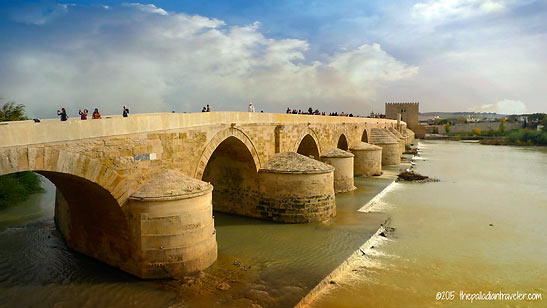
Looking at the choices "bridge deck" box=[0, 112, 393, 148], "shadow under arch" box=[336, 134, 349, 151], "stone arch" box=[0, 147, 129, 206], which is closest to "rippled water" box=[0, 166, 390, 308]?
"stone arch" box=[0, 147, 129, 206]

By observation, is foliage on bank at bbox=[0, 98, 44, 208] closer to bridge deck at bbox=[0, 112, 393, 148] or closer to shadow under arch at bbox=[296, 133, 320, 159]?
bridge deck at bbox=[0, 112, 393, 148]

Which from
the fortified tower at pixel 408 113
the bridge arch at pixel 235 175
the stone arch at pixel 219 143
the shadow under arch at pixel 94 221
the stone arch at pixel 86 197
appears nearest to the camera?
the stone arch at pixel 86 197

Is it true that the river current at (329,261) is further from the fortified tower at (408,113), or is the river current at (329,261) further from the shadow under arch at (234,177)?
the fortified tower at (408,113)

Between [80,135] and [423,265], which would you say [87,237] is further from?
[423,265]

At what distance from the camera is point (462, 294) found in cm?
699

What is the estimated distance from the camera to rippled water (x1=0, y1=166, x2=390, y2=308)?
6613mm

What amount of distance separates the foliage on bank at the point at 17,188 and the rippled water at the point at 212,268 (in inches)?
62.9

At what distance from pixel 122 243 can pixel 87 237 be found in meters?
1.57

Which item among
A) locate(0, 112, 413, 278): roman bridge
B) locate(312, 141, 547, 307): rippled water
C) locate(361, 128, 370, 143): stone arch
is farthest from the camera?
locate(361, 128, 370, 143): stone arch

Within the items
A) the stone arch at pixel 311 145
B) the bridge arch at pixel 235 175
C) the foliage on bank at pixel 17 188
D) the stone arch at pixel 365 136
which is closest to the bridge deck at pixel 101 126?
the bridge arch at pixel 235 175

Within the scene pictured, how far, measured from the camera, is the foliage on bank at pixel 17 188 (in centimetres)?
1352

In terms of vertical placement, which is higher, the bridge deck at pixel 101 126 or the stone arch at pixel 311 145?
the bridge deck at pixel 101 126

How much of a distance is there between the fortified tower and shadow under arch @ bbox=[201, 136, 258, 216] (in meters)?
54.0

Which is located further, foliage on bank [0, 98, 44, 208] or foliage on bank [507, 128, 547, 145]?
foliage on bank [507, 128, 547, 145]
